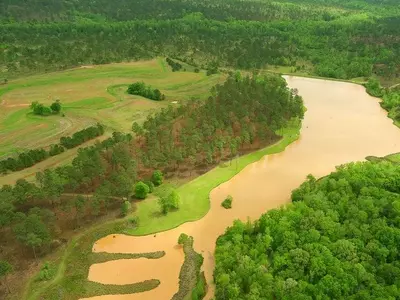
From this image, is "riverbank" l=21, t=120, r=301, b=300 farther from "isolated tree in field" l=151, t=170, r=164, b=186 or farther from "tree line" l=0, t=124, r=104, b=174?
"tree line" l=0, t=124, r=104, b=174

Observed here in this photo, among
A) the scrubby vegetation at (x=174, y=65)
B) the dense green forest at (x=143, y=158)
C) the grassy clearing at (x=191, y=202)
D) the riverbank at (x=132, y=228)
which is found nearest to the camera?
the riverbank at (x=132, y=228)

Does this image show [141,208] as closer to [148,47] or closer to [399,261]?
[399,261]

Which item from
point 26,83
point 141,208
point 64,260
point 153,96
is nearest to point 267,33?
point 153,96

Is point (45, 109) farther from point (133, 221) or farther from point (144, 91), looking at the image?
point (133, 221)

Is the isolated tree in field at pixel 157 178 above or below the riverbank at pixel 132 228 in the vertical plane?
above

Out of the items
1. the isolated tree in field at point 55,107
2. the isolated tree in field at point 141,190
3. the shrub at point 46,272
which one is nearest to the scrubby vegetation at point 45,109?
the isolated tree in field at point 55,107

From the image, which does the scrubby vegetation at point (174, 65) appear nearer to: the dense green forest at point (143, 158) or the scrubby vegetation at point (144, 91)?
the scrubby vegetation at point (144, 91)

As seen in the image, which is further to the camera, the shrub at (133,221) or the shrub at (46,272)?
the shrub at (133,221)
